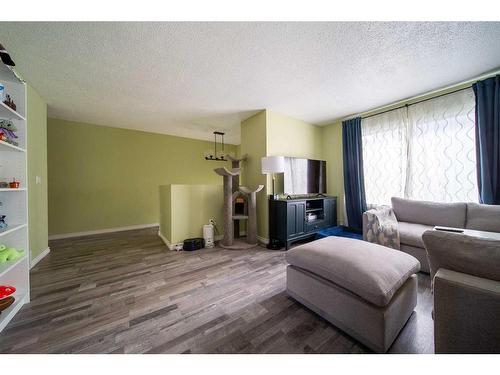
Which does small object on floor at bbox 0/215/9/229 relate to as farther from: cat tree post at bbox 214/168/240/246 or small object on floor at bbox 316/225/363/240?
small object on floor at bbox 316/225/363/240

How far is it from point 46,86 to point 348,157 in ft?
16.1

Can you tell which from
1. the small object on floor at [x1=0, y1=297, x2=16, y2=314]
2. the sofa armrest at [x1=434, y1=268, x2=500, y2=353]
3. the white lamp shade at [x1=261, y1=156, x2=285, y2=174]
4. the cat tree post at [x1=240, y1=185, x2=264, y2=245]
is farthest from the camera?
the cat tree post at [x1=240, y1=185, x2=264, y2=245]

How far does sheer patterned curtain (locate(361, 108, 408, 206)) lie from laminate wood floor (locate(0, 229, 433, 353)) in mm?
1581

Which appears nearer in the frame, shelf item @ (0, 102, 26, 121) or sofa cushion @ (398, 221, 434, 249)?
shelf item @ (0, 102, 26, 121)

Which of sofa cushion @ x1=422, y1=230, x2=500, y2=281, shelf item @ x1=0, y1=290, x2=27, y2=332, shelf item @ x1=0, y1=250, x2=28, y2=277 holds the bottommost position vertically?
shelf item @ x1=0, y1=290, x2=27, y2=332

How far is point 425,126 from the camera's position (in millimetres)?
2594

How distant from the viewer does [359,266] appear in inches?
43.8

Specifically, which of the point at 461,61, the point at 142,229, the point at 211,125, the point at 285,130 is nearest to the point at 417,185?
the point at 461,61

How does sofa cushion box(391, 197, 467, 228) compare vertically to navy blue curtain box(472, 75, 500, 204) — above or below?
below

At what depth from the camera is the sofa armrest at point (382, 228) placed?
7.23 feet

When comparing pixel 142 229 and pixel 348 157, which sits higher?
pixel 348 157

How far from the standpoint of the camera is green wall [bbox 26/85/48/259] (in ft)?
7.40

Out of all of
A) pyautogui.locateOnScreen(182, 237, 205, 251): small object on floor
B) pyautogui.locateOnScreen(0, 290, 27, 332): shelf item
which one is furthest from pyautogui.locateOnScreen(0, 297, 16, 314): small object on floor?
pyautogui.locateOnScreen(182, 237, 205, 251): small object on floor

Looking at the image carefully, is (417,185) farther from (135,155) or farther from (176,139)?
Answer: (135,155)
